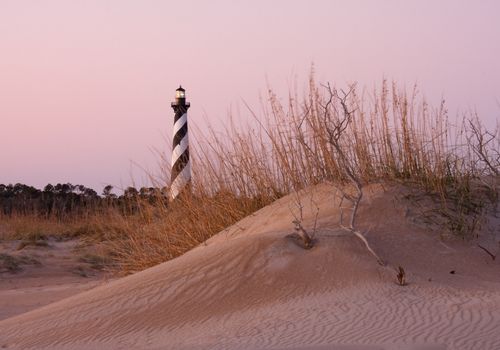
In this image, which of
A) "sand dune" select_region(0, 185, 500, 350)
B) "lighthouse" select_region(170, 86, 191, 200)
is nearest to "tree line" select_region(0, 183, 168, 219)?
"lighthouse" select_region(170, 86, 191, 200)

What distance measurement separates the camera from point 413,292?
4.18 meters

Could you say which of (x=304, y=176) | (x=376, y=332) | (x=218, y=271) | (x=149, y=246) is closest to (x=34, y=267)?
(x=149, y=246)

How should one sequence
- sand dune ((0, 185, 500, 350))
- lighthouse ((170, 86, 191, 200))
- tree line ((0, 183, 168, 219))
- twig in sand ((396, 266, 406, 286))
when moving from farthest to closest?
tree line ((0, 183, 168, 219)), lighthouse ((170, 86, 191, 200)), twig in sand ((396, 266, 406, 286)), sand dune ((0, 185, 500, 350))

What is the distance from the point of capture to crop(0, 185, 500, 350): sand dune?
353 cm

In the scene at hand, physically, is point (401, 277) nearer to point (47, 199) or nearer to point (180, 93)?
point (180, 93)

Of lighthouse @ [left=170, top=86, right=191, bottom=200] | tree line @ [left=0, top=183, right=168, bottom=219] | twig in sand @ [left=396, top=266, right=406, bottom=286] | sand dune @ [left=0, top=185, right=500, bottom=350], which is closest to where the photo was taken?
sand dune @ [left=0, top=185, right=500, bottom=350]

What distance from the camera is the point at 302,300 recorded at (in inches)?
166

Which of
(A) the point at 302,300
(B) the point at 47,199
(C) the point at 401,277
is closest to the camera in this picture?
(A) the point at 302,300

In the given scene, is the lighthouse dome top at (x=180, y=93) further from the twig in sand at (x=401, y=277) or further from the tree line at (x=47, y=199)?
the twig in sand at (x=401, y=277)

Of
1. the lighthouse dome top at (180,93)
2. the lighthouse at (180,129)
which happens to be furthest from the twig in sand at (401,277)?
the lighthouse dome top at (180,93)

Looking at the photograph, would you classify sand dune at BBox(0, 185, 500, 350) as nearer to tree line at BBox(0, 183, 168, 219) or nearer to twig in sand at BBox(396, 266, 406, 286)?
twig in sand at BBox(396, 266, 406, 286)

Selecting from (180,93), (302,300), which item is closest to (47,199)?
(180,93)

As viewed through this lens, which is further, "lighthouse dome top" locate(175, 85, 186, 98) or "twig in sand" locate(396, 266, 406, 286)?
"lighthouse dome top" locate(175, 85, 186, 98)

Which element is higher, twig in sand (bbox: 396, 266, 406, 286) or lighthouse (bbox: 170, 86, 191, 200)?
lighthouse (bbox: 170, 86, 191, 200)
